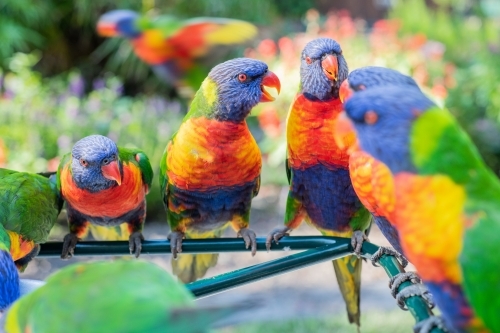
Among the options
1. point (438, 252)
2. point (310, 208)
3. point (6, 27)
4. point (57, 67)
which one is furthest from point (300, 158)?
point (57, 67)

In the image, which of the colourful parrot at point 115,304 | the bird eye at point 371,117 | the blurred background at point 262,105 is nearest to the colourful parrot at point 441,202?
the bird eye at point 371,117

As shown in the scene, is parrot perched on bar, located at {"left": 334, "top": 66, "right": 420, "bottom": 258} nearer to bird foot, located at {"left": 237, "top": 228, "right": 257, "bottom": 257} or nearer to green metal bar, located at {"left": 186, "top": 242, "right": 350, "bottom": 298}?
green metal bar, located at {"left": 186, "top": 242, "right": 350, "bottom": 298}

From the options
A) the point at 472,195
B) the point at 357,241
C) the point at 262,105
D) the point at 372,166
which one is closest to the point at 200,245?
the point at 357,241

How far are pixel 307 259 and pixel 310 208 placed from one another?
0.55 m

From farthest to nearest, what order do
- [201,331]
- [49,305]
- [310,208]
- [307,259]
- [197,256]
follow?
[197,256] → [310,208] → [307,259] → [49,305] → [201,331]

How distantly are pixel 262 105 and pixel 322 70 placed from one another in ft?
13.2

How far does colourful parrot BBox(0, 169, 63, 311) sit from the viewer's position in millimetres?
1699

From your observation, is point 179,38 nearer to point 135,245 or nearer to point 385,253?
point 135,245

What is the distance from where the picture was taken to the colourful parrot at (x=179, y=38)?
458 cm

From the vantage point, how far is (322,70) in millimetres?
1781

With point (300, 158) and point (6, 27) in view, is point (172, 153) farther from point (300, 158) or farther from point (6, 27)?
point (6, 27)

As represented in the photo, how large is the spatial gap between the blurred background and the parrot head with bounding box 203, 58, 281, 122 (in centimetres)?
153

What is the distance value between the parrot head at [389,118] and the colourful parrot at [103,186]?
3.09ft

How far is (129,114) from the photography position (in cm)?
586
